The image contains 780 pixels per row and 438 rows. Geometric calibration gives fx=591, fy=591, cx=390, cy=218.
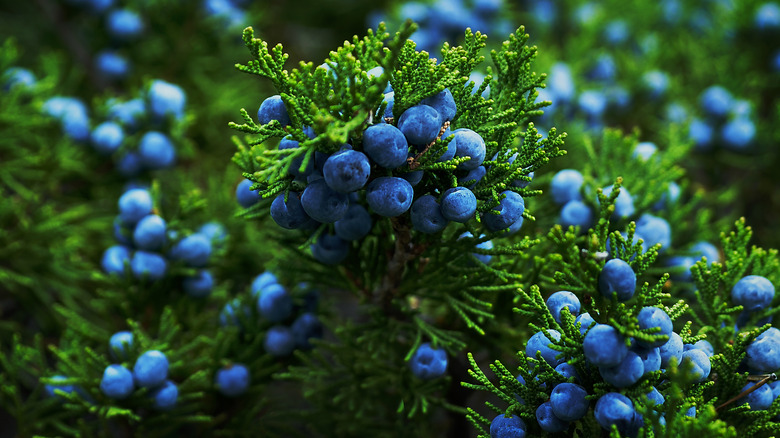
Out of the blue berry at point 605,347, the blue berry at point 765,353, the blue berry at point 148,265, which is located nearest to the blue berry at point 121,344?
the blue berry at point 148,265

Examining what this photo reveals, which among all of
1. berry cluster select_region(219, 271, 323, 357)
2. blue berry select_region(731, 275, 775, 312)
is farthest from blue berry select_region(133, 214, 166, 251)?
blue berry select_region(731, 275, 775, 312)

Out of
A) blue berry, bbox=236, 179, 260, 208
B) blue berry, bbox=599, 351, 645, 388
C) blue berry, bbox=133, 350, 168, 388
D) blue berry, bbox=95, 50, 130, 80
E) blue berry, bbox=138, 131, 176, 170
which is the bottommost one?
blue berry, bbox=599, 351, 645, 388

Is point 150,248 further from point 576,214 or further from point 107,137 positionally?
point 576,214

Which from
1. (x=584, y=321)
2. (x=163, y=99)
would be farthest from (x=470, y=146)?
(x=163, y=99)

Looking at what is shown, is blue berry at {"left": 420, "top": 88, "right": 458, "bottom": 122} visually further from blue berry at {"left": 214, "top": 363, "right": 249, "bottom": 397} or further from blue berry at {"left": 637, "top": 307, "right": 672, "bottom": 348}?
blue berry at {"left": 214, "top": 363, "right": 249, "bottom": 397}

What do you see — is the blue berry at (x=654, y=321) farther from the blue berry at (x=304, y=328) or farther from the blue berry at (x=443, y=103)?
the blue berry at (x=304, y=328)
